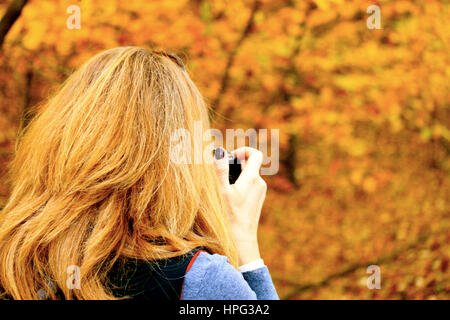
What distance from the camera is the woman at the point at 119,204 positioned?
3.12 feet

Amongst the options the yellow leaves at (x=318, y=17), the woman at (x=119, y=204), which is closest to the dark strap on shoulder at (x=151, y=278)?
the woman at (x=119, y=204)

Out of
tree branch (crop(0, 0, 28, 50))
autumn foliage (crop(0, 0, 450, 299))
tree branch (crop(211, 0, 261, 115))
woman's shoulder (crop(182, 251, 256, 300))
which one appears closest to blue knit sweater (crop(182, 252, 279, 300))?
woman's shoulder (crop(182, 251, 256, 300))

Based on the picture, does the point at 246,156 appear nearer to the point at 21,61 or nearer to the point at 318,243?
the point at 21,61

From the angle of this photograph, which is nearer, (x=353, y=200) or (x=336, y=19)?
(x=336, y=19)

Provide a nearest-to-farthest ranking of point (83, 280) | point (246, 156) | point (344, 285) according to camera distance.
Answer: point (83, 280) → point (246, 156) → point (344, 285)

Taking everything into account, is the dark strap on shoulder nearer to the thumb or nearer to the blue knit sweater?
the blue knit sweater

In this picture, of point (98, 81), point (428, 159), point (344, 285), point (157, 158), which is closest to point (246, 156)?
point (157, 158)

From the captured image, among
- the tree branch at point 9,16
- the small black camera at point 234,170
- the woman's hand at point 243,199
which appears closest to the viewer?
the woman's hand at point 243,199

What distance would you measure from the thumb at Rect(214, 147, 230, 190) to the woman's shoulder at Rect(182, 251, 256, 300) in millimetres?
400

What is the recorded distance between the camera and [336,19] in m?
4.18

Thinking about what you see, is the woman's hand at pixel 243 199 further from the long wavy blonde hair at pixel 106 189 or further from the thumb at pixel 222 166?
the long wavy blonde hair at pixel 106 189

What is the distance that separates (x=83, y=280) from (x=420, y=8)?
3.82 metres

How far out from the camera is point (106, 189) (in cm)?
101

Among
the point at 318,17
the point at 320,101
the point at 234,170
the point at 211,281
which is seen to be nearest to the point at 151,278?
the point at 211,281
